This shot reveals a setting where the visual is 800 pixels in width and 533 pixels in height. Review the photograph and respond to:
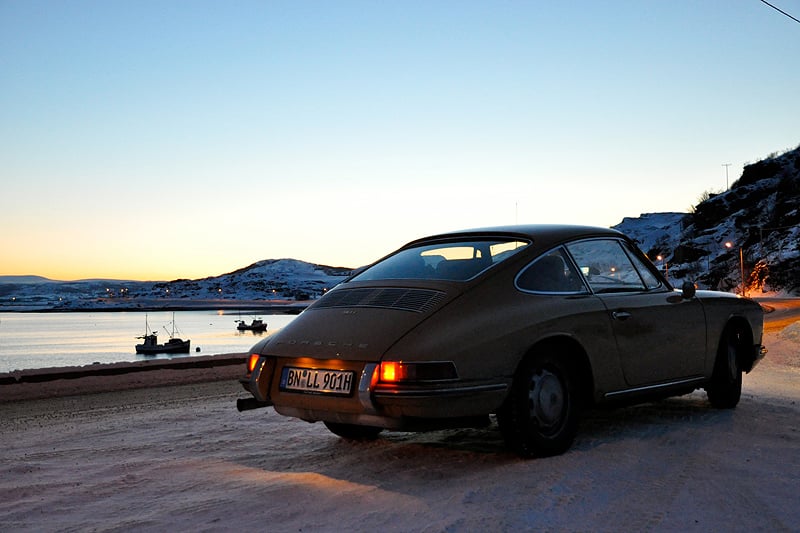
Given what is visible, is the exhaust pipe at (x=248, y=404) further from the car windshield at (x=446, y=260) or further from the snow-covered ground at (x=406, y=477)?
the car windshield at (x=446, y=260)

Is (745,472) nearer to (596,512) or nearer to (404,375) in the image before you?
(596,512)

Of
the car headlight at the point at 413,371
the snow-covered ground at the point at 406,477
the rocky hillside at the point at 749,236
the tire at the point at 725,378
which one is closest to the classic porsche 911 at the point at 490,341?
the car headlight at the point at 413,371

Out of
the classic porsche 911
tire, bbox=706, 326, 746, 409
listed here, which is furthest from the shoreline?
tire, bbox=706, 326, 746, 409

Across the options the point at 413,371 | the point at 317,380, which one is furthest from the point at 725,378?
the point at 317,380

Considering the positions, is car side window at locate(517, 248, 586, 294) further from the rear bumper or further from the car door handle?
the rear bumper

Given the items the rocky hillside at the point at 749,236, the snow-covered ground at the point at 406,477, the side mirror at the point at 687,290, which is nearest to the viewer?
the snow-covered ground at the point at 406,477

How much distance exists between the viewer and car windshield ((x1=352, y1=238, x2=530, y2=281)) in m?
5.28

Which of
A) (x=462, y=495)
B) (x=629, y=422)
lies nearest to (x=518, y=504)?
(x=462, y=495)

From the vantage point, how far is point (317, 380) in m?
4.75

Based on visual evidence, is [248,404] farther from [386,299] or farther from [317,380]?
[386,299]

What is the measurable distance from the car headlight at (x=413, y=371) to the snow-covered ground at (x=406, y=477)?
0.63 m

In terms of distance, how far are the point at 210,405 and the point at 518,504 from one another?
5391 mm

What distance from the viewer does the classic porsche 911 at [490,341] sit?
4.46m

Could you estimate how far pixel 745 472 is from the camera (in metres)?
4.64
